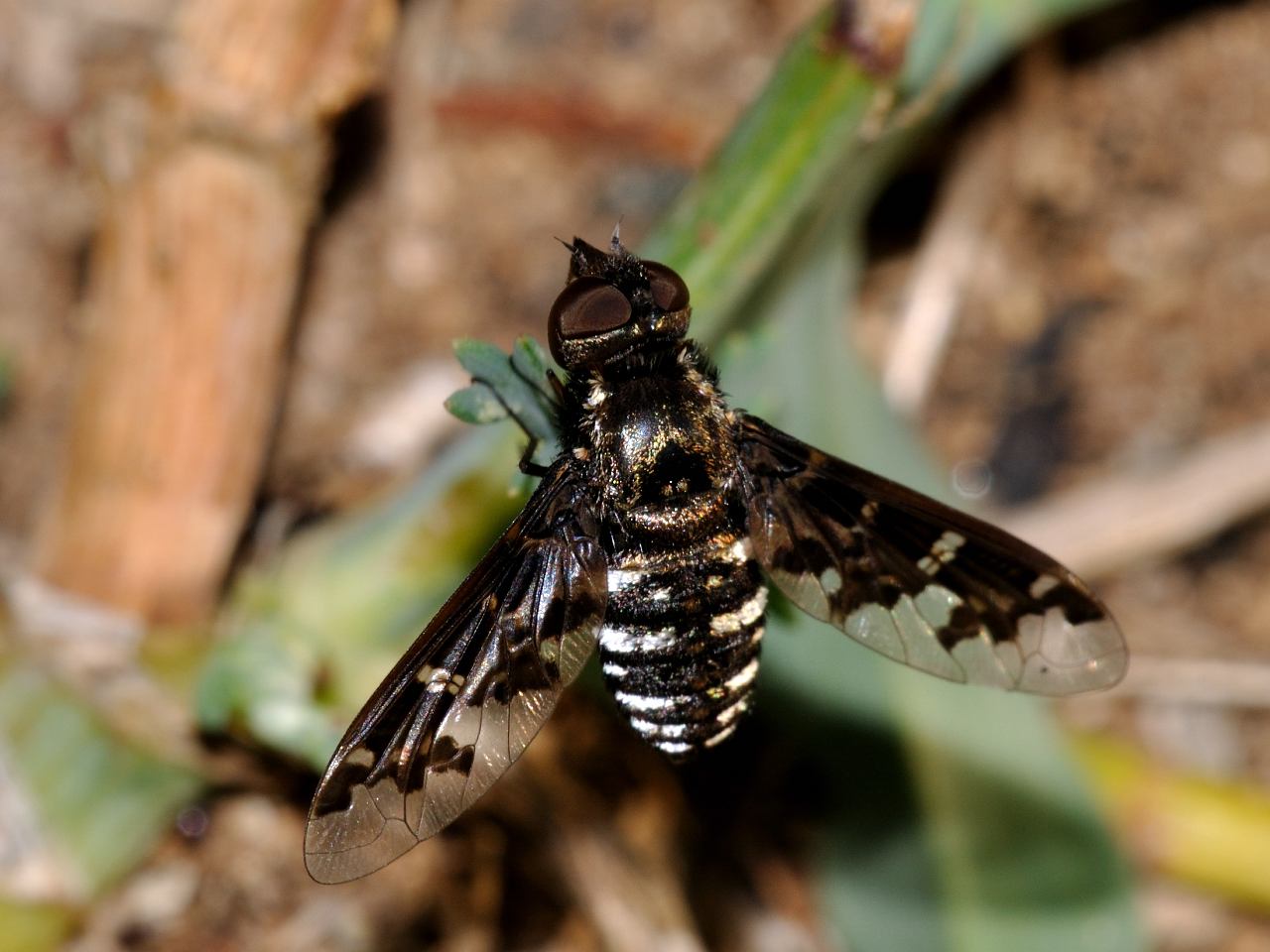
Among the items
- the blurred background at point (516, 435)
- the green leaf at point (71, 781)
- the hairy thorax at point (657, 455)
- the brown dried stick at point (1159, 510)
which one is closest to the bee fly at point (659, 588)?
the hairy thorax at point (657, 455)

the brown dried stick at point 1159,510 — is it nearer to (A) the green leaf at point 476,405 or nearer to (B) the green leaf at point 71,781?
(A) the green leaf at point 476,405

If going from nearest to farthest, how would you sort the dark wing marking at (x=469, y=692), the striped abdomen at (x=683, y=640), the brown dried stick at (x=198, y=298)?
the dark wing marking at (x=469, y=692), the striped abdomen at (x=683, y=640), the brown dried stick at (x=198, y=298)

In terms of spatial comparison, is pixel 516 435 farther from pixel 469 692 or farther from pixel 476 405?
pixel 469 692

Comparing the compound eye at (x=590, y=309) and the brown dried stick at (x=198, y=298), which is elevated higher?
the compound eye at (x=590, y=309)

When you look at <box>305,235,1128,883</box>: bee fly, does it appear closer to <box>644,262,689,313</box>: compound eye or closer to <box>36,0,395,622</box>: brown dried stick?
<box>644,262,689,313</box>: compound eye

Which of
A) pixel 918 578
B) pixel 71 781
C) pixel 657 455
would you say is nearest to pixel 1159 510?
pixel 918 578

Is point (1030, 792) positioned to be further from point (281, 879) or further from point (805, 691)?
point (281, 879)

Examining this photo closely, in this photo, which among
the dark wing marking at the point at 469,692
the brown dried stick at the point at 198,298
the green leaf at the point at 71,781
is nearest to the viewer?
the dark wing marking at the point at 469,692
